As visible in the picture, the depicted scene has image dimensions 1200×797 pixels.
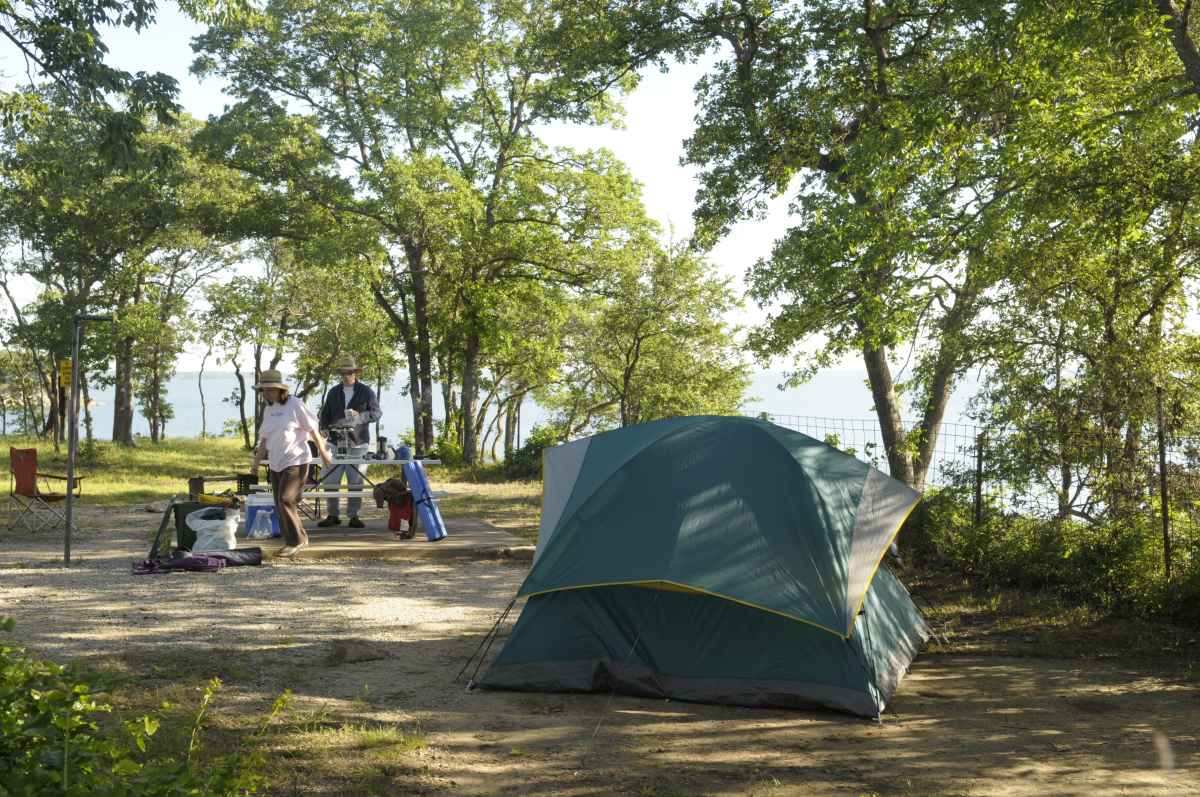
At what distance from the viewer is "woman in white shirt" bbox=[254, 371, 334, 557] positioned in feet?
31.3

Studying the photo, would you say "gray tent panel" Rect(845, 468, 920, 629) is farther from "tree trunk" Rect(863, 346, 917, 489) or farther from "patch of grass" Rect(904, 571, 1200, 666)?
"tree trunk" Rect(863, 346, 917, 489)

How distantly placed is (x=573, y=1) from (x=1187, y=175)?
9636mm

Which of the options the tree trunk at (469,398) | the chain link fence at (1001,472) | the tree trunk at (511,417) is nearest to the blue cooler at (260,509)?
the chain link fence at (1001,472)

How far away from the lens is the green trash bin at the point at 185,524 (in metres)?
9.82

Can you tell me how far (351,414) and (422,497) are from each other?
1659 millimetres

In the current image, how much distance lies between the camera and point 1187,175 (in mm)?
8500

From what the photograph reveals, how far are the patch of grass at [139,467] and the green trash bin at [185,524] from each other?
551 centimetres

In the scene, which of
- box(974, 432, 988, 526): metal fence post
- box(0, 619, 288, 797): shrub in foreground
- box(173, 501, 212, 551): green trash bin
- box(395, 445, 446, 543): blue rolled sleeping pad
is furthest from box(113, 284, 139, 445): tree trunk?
box(0, 619, 288, 797): shrub in foreground

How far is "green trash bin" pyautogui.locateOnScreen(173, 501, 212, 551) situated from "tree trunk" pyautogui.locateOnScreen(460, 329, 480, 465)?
13.6 m

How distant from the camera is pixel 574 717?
547cm

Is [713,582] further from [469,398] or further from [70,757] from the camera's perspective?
[469,398]

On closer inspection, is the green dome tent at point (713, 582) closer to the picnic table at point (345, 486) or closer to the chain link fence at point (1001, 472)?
the chain link fence at point (1001, 472)

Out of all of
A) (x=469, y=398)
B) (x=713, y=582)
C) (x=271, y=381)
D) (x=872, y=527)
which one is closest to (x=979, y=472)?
(x=872, y=527)

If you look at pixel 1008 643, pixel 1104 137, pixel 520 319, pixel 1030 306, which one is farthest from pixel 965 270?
pixel 520 319
